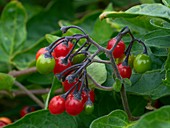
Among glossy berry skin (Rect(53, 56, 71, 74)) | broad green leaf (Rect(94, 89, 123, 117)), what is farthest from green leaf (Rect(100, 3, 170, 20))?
broad green leaf (Rect(94, 89, 123, 117))

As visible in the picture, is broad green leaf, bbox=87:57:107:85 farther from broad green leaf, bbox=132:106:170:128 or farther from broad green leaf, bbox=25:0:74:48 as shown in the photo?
broad green leaf, bbox=25:0:74:48

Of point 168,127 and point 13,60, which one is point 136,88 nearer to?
point 168,127

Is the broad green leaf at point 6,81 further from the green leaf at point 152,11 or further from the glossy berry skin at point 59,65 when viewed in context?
the green leaf at point 152,11

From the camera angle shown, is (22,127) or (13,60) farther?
(13,60)

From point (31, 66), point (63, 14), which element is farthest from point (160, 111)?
point (63, 14)

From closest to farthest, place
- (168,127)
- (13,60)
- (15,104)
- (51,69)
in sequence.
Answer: (168,127) → (51,69) → (13,60) → (15,104)

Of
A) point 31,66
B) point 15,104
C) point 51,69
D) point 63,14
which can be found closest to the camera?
point 51,69

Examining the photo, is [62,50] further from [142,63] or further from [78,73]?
[142,63]
